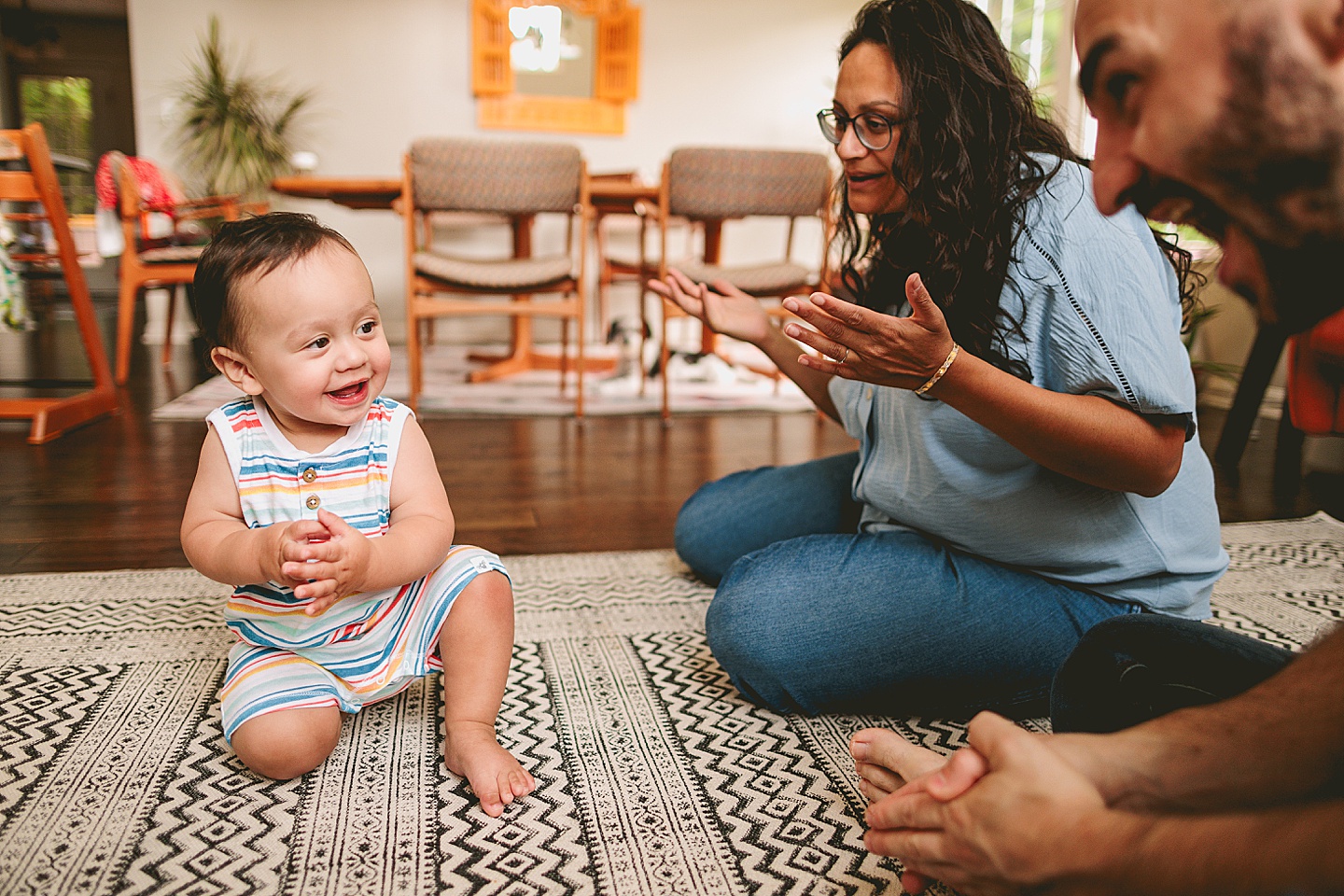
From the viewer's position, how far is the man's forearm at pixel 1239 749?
0.55m

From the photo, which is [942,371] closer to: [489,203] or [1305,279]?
[1305,279]

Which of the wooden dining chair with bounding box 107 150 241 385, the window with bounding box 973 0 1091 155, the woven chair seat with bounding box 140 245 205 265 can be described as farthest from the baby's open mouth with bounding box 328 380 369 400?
the window with bounding box 973 0 1091 155

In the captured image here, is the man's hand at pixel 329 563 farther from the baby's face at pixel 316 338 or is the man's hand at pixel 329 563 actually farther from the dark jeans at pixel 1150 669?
the dark jeans at pixel 1150 669

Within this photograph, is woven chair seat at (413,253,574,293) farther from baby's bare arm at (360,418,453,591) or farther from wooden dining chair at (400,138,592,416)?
baby's bare arm at (360,418,453,591)

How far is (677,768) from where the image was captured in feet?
3.36

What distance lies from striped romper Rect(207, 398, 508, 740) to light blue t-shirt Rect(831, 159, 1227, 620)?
1.92 feet

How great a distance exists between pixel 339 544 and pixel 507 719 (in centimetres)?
36

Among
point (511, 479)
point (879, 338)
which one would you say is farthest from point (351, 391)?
point (511, 479)

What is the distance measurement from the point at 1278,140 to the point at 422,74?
219 inches

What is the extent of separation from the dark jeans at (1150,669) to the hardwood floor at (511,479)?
1.11 metres

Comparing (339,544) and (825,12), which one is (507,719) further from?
(825,12)

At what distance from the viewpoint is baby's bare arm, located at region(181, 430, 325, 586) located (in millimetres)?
898

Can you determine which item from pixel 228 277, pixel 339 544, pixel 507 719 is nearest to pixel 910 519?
pixel 507 719

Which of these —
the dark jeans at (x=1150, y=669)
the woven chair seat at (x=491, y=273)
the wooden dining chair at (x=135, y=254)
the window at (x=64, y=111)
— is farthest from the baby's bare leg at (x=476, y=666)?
the window at (x=64, y=111)
